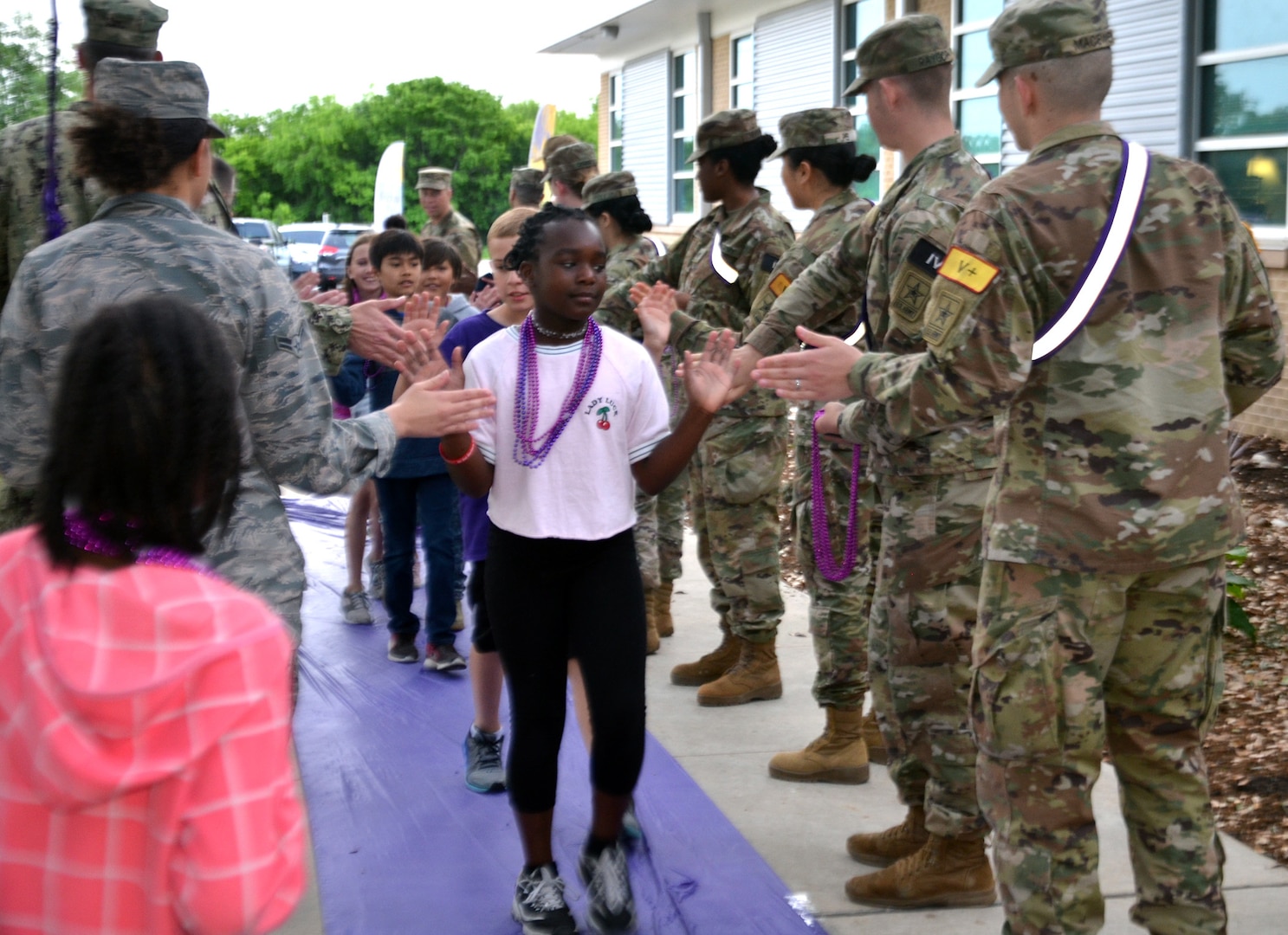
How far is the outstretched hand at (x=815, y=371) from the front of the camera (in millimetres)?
3221

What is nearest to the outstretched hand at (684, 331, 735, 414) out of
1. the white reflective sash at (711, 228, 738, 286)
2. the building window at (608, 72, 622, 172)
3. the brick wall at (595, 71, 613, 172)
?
the white reflective sash at (711, 228, 738, 286)

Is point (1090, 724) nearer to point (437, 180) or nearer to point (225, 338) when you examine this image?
point (225, 338)

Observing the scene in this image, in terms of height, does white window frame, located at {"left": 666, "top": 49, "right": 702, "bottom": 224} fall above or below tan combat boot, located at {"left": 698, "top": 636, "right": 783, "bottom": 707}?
above

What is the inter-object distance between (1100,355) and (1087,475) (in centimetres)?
26

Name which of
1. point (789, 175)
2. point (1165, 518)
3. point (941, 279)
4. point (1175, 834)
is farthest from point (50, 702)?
point (789, 175)

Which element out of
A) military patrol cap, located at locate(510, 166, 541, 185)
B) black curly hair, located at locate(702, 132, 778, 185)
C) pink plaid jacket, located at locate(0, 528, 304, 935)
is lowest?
pink plaid jacket, located at locate(0, 528, 304, 935)

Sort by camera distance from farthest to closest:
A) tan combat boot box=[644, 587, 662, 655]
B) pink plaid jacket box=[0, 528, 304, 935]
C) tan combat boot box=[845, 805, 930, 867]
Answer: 1. tan combat boot box=[644, 587, 662, 655]
2. tan combat boot box=[845, 805, 930, 867]
3. pink plaid jacket box=[0, 528, 304, 935]

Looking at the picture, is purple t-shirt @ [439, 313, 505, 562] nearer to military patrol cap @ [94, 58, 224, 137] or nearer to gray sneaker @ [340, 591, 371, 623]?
military patrol cap @ [94, 58, 224, 137]

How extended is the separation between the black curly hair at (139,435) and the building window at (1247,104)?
9.53 meters

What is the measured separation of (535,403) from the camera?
11.9 ft

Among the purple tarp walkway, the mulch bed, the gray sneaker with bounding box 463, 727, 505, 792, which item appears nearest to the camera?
the purple tarp walkway

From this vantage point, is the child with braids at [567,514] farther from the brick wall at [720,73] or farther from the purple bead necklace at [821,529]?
the brick wall at [720,73]

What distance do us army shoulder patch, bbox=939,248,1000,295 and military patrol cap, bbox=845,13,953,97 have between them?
1315 mm

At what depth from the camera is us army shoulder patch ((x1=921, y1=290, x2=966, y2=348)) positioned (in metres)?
2.80
